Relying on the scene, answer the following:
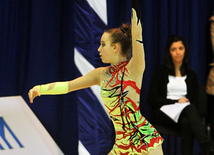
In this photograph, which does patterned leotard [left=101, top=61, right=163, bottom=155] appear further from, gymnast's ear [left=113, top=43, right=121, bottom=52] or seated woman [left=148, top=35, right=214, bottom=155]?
seated woman [left=148, top=35, right=214, bottom=155]

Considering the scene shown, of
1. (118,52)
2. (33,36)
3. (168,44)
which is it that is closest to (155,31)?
(168,44)

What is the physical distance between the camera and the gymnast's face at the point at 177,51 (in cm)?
394

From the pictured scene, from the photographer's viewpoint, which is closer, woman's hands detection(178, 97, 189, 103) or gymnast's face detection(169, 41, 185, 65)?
woman's hands detection(178, 97, 189, 103)

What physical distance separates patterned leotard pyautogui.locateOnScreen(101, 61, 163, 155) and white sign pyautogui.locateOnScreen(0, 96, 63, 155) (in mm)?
1434

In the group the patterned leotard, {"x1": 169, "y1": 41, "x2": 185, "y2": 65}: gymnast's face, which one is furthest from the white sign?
{"x1": 169, "y1": 41, "x2": 185, "y2": 65}: gymnast's face

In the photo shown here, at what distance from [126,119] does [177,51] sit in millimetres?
1921

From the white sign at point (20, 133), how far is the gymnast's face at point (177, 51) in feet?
5.76

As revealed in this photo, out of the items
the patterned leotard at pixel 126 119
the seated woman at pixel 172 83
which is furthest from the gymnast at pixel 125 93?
the seated woman at pixel 172 83

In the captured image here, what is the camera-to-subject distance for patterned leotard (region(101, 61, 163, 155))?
2223mm

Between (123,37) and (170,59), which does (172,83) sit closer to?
(170,59)

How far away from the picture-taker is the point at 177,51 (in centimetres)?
394

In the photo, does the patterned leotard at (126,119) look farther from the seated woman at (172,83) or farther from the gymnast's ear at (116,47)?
the seated woman at (172,83)

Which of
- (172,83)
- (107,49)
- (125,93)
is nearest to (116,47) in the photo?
(107,49)

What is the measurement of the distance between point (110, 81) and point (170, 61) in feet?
6.10
